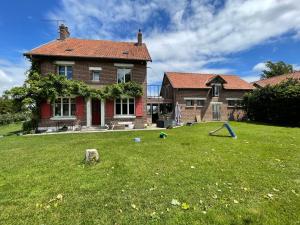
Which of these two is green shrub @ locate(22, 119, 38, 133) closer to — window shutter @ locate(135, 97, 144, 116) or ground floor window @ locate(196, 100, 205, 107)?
window shutter @ locate(135, 97, 144, 116)

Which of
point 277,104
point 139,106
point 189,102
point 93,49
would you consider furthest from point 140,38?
point 277,104

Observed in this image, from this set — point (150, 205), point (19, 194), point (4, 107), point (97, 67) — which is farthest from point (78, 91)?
point (4, 107)

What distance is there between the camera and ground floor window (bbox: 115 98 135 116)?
18.6 metres

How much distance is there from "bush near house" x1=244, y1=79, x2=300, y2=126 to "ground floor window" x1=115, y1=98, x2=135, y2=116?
48.8 feet

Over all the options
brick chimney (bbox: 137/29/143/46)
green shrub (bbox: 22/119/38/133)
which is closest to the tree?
brick chimney (bbox: 137/29/143/46)

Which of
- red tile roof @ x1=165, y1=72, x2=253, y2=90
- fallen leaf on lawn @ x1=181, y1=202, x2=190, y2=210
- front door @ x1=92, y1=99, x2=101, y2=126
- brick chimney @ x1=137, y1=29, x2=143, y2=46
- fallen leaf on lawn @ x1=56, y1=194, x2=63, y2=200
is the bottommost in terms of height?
fallen leaf on lawn @ x1=56, y1=194, x2=63, y2=200

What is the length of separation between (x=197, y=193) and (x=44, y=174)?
13.0 ft

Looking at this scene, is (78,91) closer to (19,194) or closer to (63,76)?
(63,76)

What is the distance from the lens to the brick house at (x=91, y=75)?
17156 millimetres

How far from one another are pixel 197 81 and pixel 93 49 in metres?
14.3

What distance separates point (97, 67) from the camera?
1805cm

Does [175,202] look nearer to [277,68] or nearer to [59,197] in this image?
[59,197]

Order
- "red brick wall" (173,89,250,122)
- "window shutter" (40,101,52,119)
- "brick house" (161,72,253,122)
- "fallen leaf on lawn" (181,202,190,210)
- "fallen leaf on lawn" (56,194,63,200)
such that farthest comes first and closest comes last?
1. "brick house" (161,72,253,122)
2. "red brick wall" (173,89,250,122)
3. "window shutter" (40,101,52,119)
4. "fallen leaf on lawn" (56,194,63,200)
5. "fallen leaf on lawn" (181,202,190,210)

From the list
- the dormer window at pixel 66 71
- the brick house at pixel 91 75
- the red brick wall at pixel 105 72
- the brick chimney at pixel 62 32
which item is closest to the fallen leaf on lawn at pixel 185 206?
the brick house at pixel 91 75
